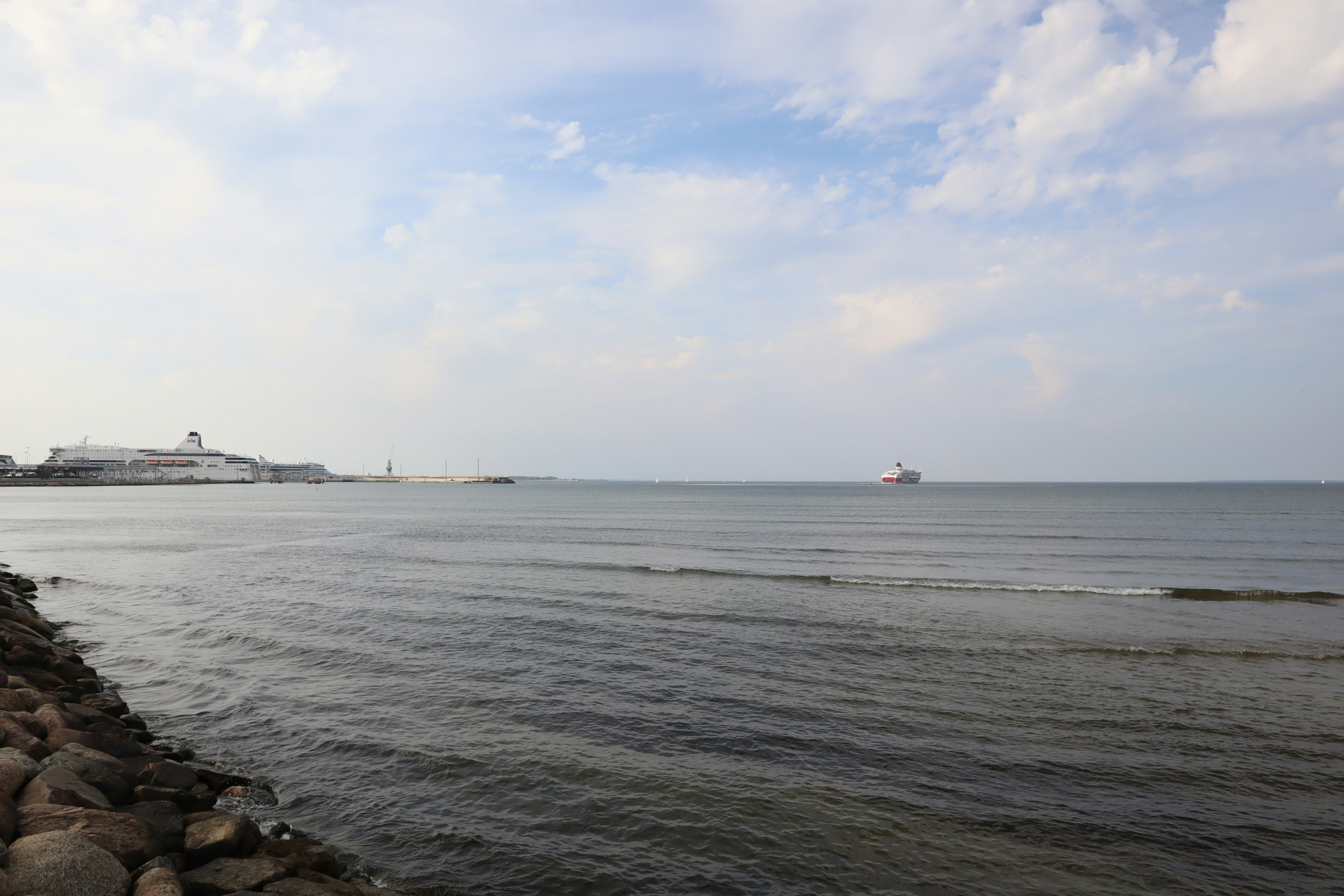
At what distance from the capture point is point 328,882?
23.1 feet

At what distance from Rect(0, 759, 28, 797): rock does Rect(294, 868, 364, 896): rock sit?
11.6 ft

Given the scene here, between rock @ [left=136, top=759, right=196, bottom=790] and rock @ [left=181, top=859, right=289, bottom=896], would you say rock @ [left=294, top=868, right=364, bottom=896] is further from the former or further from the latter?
rock @ [left=136, top=759, right=196, bottom=790]

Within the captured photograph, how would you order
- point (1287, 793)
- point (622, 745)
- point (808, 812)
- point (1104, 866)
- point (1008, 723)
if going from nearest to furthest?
point (1104, 866) → point (808, 812) → point (1287, 793) → point (622, 745) → point (1008, 723)

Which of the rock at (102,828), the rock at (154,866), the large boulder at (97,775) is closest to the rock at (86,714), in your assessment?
the large boulder at (97,775)

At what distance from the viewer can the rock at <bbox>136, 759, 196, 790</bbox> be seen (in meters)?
8.61

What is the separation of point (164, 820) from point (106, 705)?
22.2ft

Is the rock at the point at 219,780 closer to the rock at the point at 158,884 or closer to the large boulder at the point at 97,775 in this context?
the large boulder at the point at 97,775

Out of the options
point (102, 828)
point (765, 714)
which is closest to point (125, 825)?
point (102, 828)

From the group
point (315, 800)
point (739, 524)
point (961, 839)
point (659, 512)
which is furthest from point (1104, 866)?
point (659, 512)

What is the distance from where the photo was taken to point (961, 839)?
28.2 ft

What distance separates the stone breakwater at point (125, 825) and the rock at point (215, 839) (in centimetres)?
1

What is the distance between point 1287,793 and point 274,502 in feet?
434

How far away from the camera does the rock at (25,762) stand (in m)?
7.66

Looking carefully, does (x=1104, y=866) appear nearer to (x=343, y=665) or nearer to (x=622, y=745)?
(x=622, y=745)
